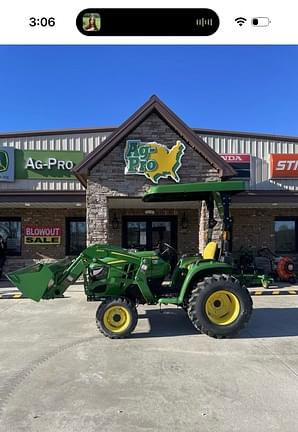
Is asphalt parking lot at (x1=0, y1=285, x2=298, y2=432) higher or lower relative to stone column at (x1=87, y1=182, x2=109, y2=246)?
lower

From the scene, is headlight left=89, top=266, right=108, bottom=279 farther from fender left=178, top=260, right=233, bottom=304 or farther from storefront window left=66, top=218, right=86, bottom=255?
storefront window left=66, top=218, right=86, bottom=255

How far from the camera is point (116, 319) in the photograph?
6527 mm

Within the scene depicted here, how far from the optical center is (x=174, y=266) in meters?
7.84

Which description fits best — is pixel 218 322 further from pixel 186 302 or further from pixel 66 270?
pixel 66 270

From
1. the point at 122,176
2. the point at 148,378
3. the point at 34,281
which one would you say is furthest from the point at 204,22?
the point at 122,176

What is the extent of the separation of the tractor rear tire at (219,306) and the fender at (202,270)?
16 centimetres

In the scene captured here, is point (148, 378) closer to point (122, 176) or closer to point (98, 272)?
point (98, 272)

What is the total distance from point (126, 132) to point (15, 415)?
29.2 feet

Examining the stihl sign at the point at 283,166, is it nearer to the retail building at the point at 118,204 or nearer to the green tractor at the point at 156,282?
the retail building at the point at 118,204

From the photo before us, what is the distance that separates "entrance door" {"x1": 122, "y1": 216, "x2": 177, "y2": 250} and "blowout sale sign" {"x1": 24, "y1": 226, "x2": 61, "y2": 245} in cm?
262

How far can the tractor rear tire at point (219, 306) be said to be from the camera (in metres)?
6.44

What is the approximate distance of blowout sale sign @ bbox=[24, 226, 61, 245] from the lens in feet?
49.2

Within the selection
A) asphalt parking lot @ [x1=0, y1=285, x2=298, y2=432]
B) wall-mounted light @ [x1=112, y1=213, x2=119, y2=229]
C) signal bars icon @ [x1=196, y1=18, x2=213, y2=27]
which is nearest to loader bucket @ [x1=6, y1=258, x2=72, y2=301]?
asphalt parking lot @ [x1=0, y1=285, x2=298, y2=432]

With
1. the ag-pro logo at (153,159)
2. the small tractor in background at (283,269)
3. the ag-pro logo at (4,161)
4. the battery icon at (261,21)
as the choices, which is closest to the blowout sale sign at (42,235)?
the ag-pro logo at (4,161)
